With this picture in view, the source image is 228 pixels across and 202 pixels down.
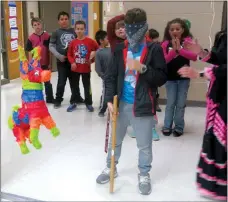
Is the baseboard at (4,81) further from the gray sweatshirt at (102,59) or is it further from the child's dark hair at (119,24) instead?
the child's dark hair at (119,24)

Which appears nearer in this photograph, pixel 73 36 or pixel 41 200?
pixel 41 200

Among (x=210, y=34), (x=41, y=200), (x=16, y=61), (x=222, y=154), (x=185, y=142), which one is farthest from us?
(x=16, y=61)

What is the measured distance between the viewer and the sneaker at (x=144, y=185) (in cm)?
221

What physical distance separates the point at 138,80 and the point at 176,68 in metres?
1.18

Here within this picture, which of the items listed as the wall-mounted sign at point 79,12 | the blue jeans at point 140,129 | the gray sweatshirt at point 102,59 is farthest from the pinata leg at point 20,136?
the wall-mounted sign at point 79,12

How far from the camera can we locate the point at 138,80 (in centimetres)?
208

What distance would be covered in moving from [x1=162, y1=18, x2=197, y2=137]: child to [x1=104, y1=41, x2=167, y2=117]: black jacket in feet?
2.71

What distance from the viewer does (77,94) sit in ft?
14.0

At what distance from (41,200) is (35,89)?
0.75 meters

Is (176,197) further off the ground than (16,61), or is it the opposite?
(16,61)

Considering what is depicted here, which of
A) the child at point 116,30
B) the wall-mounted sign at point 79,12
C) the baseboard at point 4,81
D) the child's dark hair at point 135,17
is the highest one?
the wall-mounted sign at point 79,12

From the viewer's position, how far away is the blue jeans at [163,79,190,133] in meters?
3.20

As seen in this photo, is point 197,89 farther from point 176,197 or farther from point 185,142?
point 176,197

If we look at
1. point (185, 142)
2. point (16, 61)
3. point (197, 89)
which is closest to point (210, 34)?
point (197, 89)
